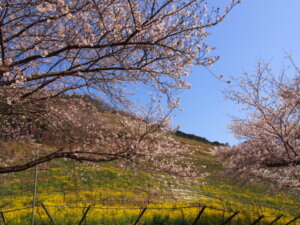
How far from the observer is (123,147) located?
576 cm

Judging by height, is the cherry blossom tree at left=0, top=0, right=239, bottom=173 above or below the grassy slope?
above

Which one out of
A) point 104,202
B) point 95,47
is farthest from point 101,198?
point 95,47

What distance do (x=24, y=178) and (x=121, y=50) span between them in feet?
36.7

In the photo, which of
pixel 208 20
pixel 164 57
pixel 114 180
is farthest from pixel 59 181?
pixel 208 20

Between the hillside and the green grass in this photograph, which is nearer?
the hillside

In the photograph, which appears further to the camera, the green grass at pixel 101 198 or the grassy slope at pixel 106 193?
the grassy slope at pixel 106 193

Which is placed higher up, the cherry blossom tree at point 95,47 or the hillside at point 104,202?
the cherry blossom tree at point 95,47

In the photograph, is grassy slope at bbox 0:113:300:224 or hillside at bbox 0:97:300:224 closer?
hillside at bbox 0:97:300:224

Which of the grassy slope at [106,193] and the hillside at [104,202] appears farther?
the grassy slope at [106,193]

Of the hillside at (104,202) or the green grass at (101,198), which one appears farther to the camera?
the green grass at (101,198)

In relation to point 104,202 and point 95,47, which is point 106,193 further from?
point 95,47

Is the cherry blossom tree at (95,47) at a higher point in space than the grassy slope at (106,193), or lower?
higher

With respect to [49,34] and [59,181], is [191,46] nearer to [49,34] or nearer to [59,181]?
[49,34]

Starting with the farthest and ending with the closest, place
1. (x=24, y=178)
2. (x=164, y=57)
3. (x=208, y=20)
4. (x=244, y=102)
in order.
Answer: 1. (x=24, y=178)
2. (x=244, y=102)
3. (x=164, y=57)
4. (x=208, y=20)
